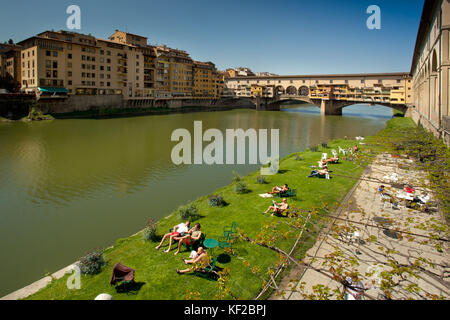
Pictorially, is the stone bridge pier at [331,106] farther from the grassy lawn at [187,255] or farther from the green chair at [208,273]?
the green chair at [208,273]

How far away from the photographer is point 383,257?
782cm

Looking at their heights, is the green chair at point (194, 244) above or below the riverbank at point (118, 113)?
below

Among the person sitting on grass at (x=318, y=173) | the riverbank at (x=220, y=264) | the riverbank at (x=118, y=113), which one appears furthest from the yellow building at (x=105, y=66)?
the riverbank at (x=220, y=264)

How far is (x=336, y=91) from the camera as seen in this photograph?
238 ft

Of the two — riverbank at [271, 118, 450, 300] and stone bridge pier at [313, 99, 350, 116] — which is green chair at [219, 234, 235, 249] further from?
stone bridge pier at [313, 99, 350, 116]

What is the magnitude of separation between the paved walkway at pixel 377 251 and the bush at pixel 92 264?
441 centimetres

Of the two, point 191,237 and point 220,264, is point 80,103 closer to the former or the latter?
point 191,237

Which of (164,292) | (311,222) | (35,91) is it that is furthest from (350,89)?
(164,292)

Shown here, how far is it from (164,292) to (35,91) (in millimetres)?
50434

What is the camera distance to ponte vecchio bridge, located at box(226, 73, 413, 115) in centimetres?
6206

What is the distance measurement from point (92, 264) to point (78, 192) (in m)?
8.94

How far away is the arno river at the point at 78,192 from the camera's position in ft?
32.9
